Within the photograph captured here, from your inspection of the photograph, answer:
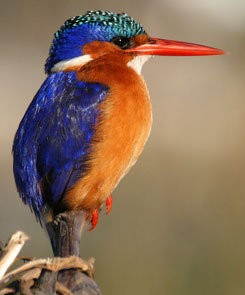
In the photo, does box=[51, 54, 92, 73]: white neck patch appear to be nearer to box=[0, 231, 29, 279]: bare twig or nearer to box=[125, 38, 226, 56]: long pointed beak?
box=[125, 38, 226, 56]: long pointed beak

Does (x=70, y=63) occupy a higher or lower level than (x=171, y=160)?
higher

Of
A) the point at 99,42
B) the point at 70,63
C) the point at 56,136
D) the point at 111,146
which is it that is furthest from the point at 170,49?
the point at 56,136

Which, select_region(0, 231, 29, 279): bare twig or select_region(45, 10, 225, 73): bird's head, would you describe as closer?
select_region(0, 231, 29, 279): bare twig

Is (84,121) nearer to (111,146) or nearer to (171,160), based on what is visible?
(111,146)

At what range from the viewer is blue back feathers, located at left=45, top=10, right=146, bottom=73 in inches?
78.3

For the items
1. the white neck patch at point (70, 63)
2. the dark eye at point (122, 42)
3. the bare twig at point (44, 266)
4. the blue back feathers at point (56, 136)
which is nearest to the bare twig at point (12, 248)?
the bare twig at point (44, 266)

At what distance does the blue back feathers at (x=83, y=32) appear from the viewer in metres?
1.99

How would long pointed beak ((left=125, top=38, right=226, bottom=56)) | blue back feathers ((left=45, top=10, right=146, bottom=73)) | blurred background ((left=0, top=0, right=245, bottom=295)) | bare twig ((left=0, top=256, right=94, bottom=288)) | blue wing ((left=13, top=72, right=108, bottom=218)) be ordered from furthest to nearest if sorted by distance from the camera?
1. blurred background ((left=0, top=0, right=245, bottom=295))
2. long pointed beak ((left=125, top=38, right=226, bottom=56))
3. blue back feathers ((left=45, top=10, right=146, bottom=73))
4. blue wing ((left=13, top=72, right=108, bottom=218))
5. bare twig ((left=0, top=256, right=94, bottom=288))

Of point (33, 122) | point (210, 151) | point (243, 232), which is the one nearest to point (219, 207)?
point (243, 232)

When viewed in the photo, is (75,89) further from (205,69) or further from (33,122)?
(205,69)

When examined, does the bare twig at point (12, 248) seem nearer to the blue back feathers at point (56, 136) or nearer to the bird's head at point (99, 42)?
the blue back feathers at point (56, 136)

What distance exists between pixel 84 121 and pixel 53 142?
13cm

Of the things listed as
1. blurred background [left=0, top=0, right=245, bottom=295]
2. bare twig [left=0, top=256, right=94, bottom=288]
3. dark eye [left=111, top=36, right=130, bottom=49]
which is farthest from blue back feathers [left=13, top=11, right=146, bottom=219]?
blurred background [left=0, top=0, right=245, bottom=295]

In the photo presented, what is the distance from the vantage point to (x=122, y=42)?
2.09 meters
